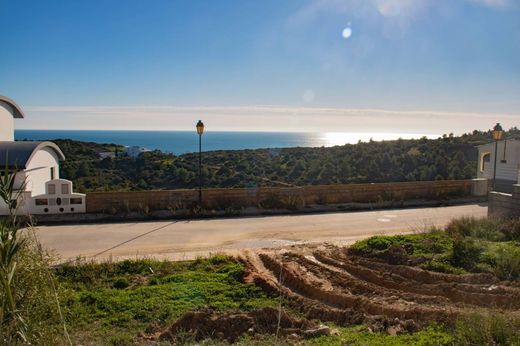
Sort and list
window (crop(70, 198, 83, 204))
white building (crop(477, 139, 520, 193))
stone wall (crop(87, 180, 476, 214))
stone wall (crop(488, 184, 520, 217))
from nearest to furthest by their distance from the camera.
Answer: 1. stone wall (crop(488, 184, 520, 217))
2. window (crop(70, 198, 83, 204))
3. stone wall (crop(87, 180, 476, 214))
4. white building (crop(477, 139, 520, 193))

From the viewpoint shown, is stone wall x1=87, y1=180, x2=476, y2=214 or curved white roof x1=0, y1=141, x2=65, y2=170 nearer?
curved white roof x1=0, y1=141, x2=65, y2=170

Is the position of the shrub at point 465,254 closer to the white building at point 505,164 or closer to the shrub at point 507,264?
the shrub at point 507,264

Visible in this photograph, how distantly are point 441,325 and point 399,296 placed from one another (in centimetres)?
157

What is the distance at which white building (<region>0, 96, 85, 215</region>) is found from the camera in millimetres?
16094

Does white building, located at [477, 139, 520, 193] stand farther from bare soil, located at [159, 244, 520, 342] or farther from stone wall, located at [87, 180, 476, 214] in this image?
bare soil, located at [159, 244, 520, 342]

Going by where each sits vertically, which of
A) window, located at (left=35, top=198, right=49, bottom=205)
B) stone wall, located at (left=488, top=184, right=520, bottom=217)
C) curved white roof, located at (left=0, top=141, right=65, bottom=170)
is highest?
curved white roof, located at (left=0, top=141, right=65, bottom=170)

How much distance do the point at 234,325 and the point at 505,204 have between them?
10.6 metres

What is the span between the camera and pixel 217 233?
14.1 m

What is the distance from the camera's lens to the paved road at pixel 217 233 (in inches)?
474

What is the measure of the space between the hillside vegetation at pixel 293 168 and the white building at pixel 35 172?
29.2ft

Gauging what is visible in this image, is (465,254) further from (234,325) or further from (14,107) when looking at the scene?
(14,107)

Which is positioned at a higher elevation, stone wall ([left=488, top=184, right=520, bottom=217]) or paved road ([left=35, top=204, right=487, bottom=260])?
stone wall ([left=488, top=184, right=520, bottom=217])

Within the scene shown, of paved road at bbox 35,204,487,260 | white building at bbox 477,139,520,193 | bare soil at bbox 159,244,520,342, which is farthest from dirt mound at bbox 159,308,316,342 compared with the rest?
white building at bbox 477,139,520,193

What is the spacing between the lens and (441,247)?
10.3 metres
